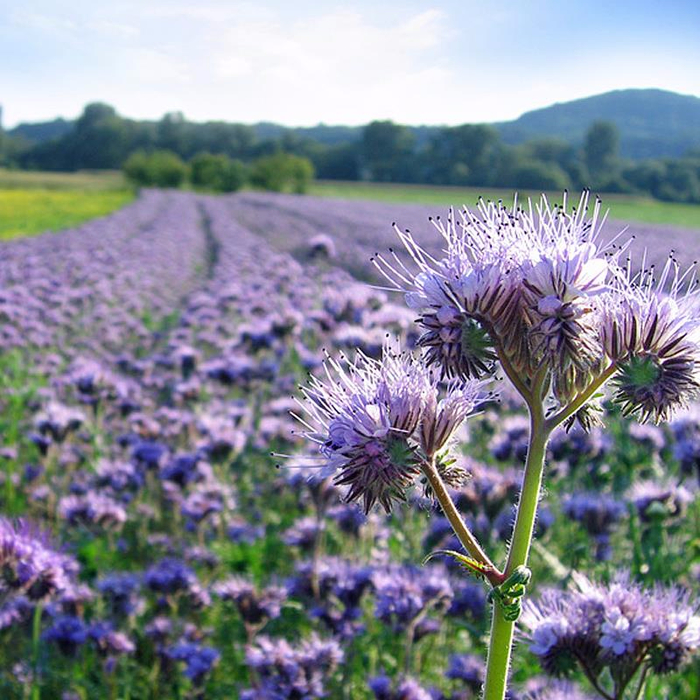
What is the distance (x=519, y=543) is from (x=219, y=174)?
273ft

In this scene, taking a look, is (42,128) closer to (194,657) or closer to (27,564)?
(194,657)

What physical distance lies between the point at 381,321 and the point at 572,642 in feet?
11.2

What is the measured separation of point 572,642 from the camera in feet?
6.69

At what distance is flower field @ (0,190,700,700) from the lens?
268 cm

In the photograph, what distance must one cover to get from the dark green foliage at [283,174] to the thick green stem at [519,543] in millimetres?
79952

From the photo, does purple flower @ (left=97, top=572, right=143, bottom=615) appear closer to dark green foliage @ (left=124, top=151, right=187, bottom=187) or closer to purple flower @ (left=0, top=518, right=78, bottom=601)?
purple flower @ (left=0, top=518, right=78, bottom=601)

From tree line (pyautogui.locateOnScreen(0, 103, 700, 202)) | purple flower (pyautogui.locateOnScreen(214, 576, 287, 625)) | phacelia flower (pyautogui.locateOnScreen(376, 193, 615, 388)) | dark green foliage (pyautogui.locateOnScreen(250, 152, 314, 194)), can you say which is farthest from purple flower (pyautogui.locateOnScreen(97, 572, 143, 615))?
dark green foliage (pyautogui.locateOnScreen(250, 152, 314, 194))

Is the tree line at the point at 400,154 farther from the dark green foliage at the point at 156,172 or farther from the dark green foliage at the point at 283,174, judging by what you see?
the dark green foliage at the point at 156,172

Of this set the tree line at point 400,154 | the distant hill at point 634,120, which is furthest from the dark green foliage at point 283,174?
the distant hill at point 634,120

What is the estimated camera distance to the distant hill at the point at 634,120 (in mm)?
6275

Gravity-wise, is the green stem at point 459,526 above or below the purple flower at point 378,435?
below

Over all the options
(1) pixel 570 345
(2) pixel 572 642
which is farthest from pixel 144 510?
(1) pixel 570 345

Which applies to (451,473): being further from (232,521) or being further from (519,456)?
(232,521)

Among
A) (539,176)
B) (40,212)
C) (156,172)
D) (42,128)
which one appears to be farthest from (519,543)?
(42,128)
